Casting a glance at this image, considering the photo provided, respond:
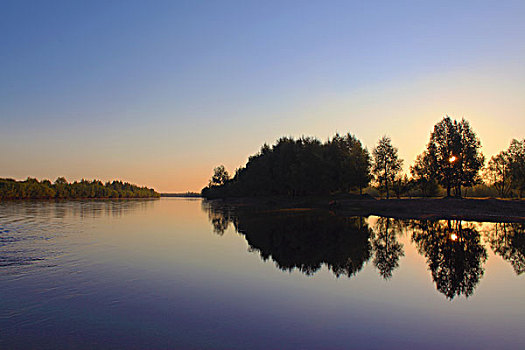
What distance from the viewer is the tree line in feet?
255

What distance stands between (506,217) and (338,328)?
47547 millimetres

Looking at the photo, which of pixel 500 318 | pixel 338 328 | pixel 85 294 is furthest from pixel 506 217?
pixel 85 294

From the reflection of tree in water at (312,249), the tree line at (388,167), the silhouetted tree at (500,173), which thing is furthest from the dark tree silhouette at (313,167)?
the reflection of tree in water at (312,249)

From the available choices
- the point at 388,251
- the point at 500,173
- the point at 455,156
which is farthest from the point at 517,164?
the point at 388,251

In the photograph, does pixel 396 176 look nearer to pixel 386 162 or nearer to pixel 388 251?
pixel 386 162

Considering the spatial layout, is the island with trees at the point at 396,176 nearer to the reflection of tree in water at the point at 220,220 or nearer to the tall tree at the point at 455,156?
the tall tree at the point at 455,156

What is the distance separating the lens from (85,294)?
1242 centimetres

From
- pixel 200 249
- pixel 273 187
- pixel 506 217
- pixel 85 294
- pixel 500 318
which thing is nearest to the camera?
pixel 500 318

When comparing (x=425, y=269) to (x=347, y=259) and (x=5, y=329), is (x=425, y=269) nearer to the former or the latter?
(x=347, y=259)

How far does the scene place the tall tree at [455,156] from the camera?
7662 centimetres

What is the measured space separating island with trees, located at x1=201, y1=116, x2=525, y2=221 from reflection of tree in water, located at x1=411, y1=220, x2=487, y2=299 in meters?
23.0

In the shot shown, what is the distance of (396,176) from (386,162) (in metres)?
5.93

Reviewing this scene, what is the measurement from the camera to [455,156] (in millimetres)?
77062

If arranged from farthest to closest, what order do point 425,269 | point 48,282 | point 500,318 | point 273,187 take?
1. point 273,187
2. point 425,269
3. point 48,282
4. point 500,318
